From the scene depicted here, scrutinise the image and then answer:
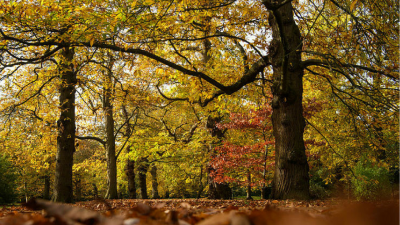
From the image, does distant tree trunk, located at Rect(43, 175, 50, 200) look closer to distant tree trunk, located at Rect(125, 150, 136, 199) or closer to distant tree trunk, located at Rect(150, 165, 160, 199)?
distant tree trunk, located at Rect(150, 165, 160, 199)

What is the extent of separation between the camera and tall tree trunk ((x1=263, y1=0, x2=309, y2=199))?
479 centimetres

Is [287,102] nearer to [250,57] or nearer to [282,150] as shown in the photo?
[282,150]

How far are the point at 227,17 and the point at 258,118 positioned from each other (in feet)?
13.8

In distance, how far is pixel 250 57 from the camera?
660 cm

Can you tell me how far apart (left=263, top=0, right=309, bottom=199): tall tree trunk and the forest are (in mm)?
22

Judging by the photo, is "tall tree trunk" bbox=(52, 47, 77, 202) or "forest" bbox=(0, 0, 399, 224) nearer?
"forest" bbox=(0, 0, 399, 224)

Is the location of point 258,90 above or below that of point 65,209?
above

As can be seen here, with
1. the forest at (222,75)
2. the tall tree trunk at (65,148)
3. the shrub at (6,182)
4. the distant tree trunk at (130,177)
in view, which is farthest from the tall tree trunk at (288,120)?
the shrub at (6,182)

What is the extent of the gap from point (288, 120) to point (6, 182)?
2250 cm

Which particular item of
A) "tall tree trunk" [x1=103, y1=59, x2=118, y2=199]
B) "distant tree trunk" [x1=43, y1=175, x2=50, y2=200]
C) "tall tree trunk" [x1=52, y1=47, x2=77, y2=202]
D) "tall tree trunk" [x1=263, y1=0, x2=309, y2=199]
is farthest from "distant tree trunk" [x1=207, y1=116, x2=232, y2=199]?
"distant tree trunk" [x1=43, y1=175, x2=50, y2=200]

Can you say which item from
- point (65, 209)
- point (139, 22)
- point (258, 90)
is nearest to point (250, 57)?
point (258, 90)

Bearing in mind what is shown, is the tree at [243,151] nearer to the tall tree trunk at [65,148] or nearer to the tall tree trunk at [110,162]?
the tall tree trunk at [65,148]

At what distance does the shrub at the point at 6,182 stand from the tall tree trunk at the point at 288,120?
847 inches

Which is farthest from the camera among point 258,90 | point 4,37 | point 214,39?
point 258,90
